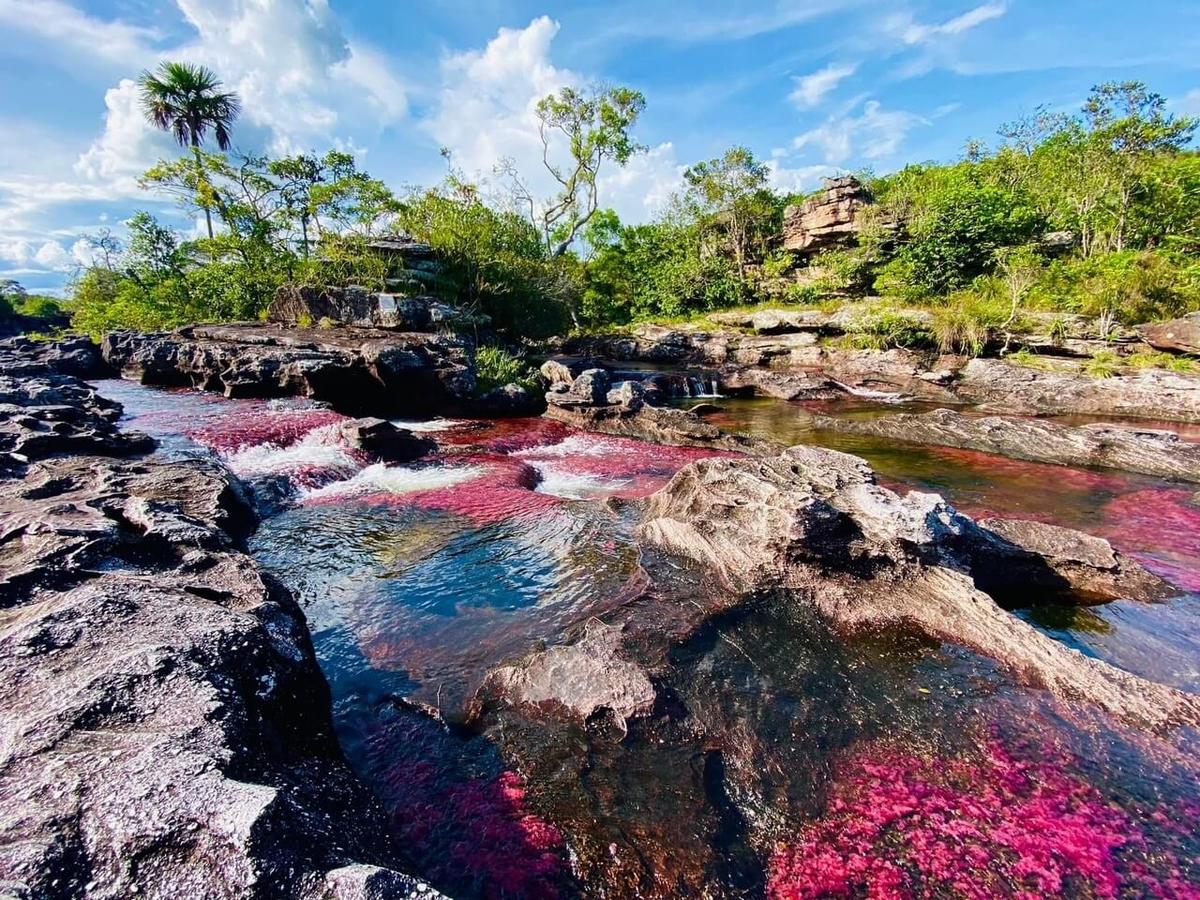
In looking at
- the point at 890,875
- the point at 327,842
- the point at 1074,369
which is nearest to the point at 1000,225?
the point at 1074,369

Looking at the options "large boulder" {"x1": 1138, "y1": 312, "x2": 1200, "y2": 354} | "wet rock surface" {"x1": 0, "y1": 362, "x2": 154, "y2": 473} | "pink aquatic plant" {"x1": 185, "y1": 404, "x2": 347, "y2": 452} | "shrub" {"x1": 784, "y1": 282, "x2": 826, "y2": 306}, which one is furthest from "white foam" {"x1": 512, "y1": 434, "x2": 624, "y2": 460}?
"shrub" {"x1": 784, "y1": 282, "x2": 826, "y2": 306}

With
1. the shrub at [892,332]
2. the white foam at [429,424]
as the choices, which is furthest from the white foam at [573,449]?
the shrub at [892,332]

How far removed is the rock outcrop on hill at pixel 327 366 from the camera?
1667 centimetres

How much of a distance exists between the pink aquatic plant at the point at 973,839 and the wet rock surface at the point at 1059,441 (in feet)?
38.8

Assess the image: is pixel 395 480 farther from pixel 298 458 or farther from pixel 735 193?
pixel 735 193

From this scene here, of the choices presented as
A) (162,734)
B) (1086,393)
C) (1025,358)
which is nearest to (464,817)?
(162,734)

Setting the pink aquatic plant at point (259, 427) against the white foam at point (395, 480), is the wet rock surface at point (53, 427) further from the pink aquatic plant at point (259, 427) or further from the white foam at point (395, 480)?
the white foam at point (395, 480)

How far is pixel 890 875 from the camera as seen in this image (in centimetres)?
303

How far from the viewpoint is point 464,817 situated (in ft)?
11.0

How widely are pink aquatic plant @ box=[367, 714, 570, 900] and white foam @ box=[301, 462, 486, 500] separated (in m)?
6.63

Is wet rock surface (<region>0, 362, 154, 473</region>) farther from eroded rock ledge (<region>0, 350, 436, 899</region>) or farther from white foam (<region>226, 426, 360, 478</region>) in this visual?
eroded rock ledge (<region>0, 350, 436, 899</region>)

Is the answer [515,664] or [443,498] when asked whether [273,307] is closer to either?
[443,498]

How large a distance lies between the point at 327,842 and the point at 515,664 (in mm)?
2681

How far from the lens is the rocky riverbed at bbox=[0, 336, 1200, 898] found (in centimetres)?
223
